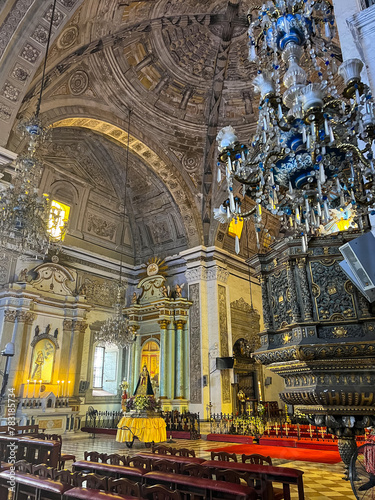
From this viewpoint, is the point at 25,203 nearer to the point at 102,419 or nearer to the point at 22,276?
the point at 22,276

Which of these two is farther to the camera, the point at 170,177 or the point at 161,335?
the point at 170,177

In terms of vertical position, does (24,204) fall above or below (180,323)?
above

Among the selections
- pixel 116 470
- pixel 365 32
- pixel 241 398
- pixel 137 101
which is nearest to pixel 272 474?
pixel 116 470

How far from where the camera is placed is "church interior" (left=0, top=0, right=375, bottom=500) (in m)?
3.74

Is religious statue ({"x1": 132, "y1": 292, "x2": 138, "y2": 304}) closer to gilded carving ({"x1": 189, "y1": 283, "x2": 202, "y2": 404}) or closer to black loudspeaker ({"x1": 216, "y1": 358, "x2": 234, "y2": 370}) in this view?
gilded carving ({"x1": 189, "y1": 283, "x2": 202, "y2": 404})

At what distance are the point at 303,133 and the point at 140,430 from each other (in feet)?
26.0

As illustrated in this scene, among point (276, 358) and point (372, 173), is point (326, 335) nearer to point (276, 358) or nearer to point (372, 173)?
point (276, 358)

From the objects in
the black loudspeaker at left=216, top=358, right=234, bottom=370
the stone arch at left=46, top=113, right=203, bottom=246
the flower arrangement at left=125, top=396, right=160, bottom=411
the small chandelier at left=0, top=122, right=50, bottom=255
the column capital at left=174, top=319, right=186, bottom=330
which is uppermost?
the stone arch at left=46, top=113, right=203, bottom=246

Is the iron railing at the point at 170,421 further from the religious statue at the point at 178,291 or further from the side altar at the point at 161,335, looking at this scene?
the religious statue at the point at 178,291

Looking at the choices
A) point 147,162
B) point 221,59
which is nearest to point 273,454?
point 147,162

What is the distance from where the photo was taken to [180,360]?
44.8 ft

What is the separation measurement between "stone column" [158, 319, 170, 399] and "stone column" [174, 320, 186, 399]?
1.36 feet

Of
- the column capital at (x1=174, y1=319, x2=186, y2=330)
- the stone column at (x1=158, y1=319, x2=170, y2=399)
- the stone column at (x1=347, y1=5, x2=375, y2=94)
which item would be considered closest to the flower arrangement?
the stone column at (x1=158, y1=319, x2=170, y2=399)

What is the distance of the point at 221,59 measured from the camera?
12688 mm
